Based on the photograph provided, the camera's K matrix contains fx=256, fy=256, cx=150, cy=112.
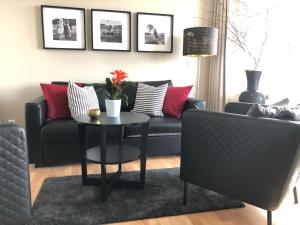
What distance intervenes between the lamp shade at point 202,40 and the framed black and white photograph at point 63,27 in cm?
137

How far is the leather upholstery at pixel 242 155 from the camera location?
1.45 m

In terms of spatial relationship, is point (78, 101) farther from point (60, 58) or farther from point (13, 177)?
point (13, 177)

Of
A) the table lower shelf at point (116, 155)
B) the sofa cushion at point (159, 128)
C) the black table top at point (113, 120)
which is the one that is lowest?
the table lower shelf at point (116, 155)

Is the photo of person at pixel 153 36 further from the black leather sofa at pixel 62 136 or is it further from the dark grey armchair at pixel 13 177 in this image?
the dark grey armchair at pixel 13 177

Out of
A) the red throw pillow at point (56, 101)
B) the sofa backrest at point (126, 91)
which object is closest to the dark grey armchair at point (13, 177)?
the red throw pillow at point (56, 101)

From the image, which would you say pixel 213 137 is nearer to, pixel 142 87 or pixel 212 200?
pixel 212 200

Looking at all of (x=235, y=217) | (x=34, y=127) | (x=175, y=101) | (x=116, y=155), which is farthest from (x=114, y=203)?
(x=175, y=101)

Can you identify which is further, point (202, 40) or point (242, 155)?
point (202, 40)

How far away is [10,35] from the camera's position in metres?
3.11

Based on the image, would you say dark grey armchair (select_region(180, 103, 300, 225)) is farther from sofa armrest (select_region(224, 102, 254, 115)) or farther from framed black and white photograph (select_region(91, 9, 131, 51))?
framed black and white photograph (select_region(91, 9, 131, 51))

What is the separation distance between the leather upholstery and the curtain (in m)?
1.93

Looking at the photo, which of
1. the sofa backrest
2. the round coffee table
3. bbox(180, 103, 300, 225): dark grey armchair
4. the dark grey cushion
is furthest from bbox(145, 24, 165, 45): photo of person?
the dark grey cushion

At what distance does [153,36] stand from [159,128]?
1.44 m

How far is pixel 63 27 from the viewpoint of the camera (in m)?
3.21
